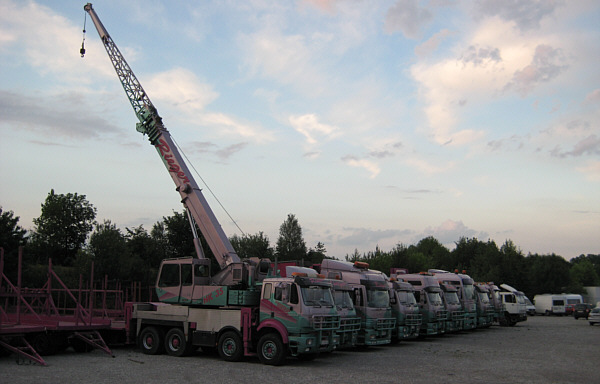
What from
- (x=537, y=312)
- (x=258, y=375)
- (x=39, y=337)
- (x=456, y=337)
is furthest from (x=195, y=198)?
(x=537, y=312)

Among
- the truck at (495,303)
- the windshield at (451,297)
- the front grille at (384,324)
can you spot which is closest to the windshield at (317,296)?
the front grille at (384,324)

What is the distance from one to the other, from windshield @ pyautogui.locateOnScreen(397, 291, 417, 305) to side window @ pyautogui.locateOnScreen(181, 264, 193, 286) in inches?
355

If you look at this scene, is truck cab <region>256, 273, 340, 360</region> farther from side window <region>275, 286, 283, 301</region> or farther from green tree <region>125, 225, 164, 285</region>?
green tree <region>125, 225, 164, 285</region>

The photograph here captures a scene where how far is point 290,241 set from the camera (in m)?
77.1

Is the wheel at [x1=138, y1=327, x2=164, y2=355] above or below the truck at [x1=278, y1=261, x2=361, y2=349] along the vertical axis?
below

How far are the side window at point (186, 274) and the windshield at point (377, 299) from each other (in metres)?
6.74

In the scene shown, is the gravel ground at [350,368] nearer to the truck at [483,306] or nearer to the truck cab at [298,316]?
the truck cab at [298,316]

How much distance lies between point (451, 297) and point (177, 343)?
14852mm

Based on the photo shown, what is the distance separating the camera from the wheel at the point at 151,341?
17.4 m

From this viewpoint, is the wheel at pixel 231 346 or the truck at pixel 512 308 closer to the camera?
the wheel at pixel 231 346

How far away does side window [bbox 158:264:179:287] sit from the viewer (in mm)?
18031

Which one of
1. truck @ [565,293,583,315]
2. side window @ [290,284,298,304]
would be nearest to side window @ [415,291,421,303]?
side window @ [290,284,298,304]

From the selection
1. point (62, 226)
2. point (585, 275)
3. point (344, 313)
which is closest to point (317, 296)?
point (344, 313)

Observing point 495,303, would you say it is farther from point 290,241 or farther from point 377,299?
point 290,241
